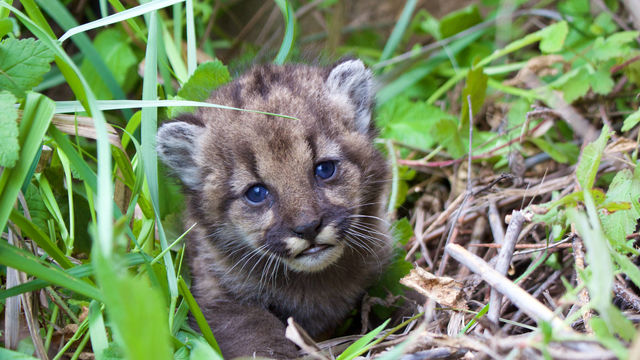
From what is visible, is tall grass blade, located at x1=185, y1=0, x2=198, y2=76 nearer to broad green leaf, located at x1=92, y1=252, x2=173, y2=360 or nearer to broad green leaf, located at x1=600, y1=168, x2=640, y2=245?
broad green leaf, located at x1=92, y1=252, x2=173, y2=360

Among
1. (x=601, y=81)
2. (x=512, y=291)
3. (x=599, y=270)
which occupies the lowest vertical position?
(x=512, y=291)

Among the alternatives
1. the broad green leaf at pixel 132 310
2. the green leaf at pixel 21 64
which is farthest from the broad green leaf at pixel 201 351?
the green leaf at pixel 21 64

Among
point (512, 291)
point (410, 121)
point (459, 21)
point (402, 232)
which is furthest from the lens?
point (459, 21)

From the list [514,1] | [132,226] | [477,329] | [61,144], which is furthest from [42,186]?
[514,1]

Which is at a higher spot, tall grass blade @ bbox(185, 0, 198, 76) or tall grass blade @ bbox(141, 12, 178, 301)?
tall grass blade @ bbox(185, 0, 198, 76)

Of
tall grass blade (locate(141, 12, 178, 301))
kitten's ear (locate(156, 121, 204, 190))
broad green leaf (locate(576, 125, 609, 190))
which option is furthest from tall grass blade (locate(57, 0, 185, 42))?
broad green leaf (locate(576, 125, 609, 190))

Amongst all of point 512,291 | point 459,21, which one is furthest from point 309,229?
point 459,21

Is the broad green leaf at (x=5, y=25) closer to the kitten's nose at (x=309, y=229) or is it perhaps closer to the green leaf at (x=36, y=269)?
the green leaf at (x=36, y=269)

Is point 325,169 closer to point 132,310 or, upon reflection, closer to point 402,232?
point 402,232
